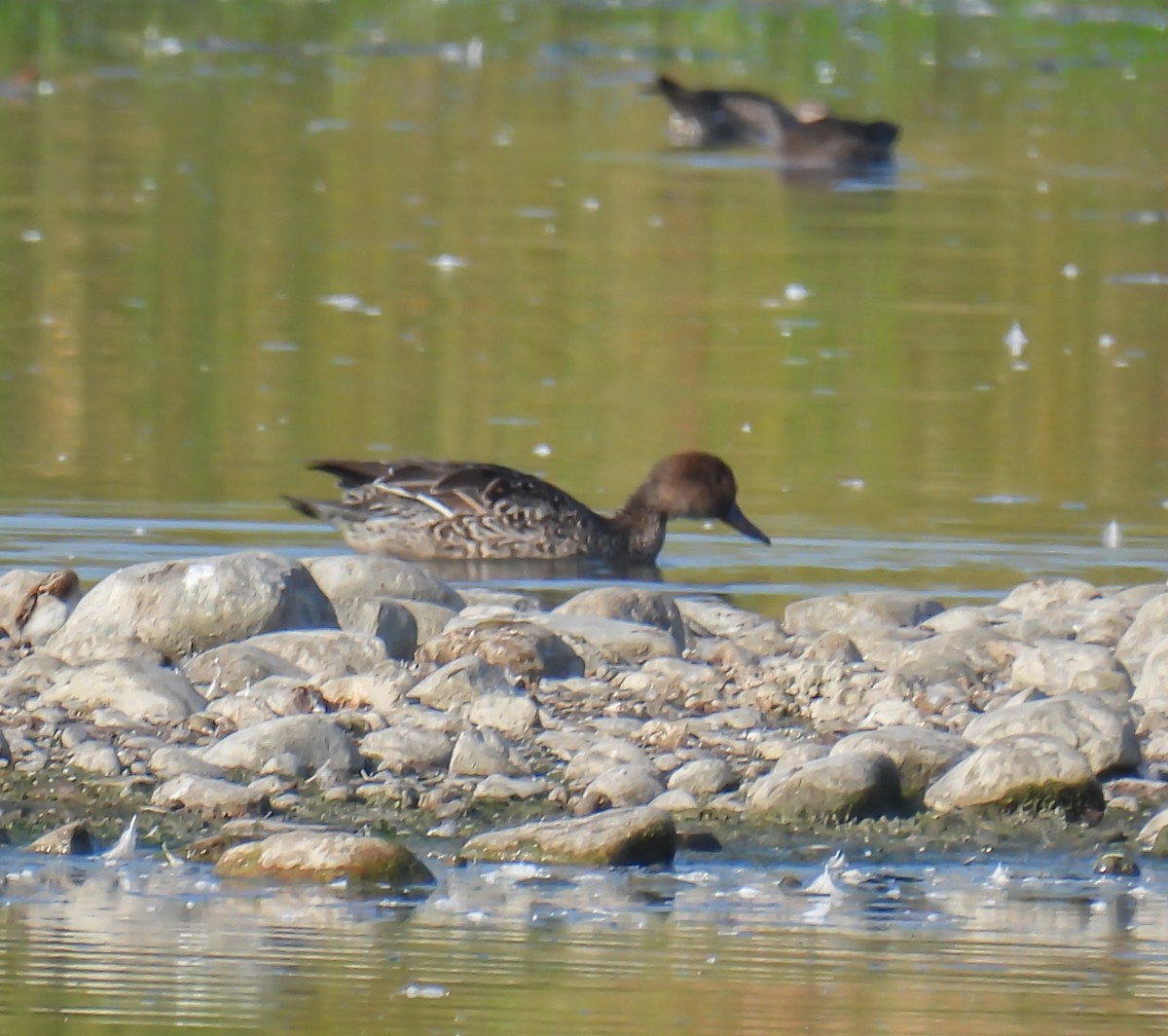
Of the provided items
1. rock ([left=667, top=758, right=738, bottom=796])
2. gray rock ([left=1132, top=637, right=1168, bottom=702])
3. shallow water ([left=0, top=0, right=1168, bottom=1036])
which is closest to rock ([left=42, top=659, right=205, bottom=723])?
shallow water ([left=0, top=0, right=1168, bottom=1036])

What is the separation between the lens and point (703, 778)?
20.2 feet

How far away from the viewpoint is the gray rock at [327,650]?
710 cm

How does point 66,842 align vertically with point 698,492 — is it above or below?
below

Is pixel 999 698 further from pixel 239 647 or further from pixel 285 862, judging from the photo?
pixel 285 862

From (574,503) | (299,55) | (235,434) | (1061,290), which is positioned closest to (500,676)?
(574,503)

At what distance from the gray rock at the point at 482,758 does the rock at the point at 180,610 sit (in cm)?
126

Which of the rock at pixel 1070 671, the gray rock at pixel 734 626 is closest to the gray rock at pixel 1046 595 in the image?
the gray rock at pixel 734 626

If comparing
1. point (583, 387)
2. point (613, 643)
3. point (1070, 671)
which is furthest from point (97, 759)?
point (583, 387)

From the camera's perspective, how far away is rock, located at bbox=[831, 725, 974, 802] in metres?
6.23

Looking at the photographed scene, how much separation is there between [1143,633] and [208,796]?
2.89 m

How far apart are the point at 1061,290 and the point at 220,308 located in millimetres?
4751

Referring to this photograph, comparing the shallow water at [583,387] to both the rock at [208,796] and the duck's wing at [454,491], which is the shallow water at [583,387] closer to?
the duck's wing at [454,491]

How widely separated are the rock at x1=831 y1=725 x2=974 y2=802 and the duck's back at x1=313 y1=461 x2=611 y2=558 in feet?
12.0

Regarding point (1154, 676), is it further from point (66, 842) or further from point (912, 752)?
point (66, 842)
